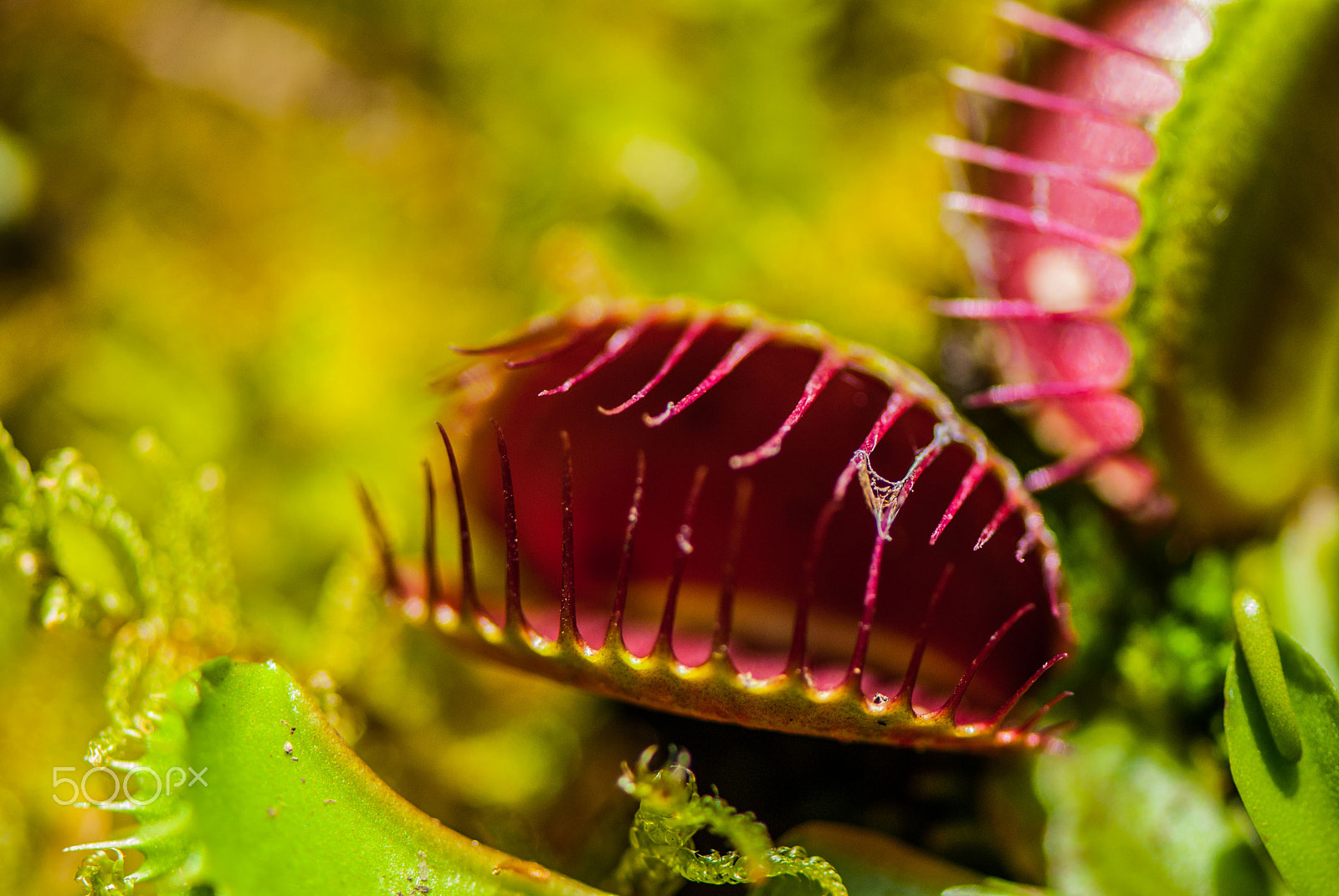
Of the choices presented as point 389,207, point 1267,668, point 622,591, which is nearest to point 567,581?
point 622,591

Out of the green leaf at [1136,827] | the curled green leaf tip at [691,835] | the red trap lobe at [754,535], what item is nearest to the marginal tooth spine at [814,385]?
the red trap lobe at [754,535]

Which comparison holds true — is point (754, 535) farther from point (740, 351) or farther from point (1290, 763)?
point (1290, 763)

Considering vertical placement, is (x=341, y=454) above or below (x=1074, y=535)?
below

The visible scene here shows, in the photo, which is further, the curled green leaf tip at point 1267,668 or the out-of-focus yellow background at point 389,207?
the out-of-focus yellow background at point 389,207

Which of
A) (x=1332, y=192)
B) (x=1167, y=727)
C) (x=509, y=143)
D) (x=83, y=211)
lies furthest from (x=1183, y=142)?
(x=83, y=211)

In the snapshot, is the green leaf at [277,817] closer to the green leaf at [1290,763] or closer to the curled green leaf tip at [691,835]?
the curled green leaf tip at [691,835]

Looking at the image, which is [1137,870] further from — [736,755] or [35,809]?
[35,809]

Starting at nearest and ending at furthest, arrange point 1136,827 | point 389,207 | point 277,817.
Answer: point 277,817 < point 1136,827 < point 389,207
